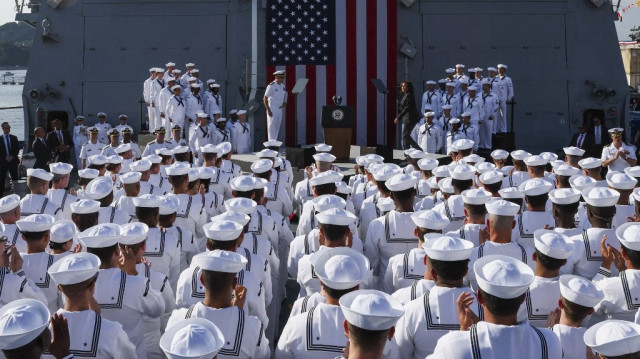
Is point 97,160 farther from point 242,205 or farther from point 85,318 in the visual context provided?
point 85,318

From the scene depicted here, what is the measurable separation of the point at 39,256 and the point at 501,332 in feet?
9.65

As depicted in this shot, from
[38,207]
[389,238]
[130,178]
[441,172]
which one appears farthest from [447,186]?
[38,207]

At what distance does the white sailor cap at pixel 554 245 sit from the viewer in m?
3.73

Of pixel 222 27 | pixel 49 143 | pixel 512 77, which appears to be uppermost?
pixel 222 27

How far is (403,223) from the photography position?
5.11 metres

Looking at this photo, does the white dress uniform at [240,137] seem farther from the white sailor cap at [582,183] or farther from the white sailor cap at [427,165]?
the white sailor cap at [582,183]

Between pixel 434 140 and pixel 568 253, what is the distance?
9938mm

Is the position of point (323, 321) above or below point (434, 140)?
below

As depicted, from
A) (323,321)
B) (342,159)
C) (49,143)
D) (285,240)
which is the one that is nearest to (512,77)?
(342,159)

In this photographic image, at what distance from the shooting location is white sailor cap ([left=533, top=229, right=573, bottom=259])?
12.2 feet

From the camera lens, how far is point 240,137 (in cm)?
1402

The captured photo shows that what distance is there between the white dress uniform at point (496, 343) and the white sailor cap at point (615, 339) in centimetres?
20

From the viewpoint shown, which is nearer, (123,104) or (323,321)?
(323,321)

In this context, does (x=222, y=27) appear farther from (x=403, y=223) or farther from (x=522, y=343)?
(x=522, y=343)
